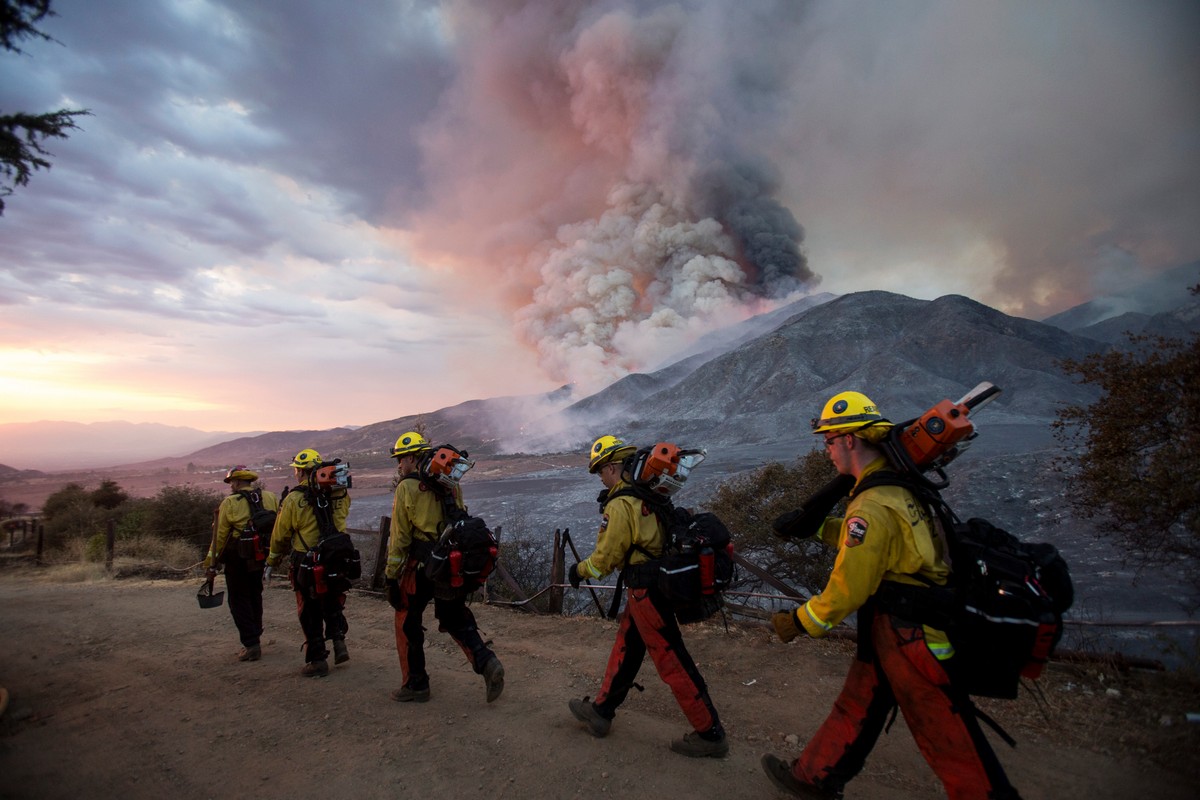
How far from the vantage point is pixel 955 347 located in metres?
62.4

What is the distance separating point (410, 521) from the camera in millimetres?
4426

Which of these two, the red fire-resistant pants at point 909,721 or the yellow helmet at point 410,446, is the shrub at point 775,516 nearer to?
the yellow helmet at point 410,446

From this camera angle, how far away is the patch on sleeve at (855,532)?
247 centimetres

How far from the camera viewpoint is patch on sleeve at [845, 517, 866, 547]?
2473 mm

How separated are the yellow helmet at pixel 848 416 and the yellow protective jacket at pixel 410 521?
2.78 metres

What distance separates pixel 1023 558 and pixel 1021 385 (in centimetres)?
5897

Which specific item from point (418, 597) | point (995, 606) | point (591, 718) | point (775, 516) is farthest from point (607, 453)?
point (775, 516)

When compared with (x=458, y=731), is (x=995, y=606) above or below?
above

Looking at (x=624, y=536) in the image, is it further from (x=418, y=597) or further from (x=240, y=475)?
(x=240, y=475)

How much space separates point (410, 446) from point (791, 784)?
3.56 metres

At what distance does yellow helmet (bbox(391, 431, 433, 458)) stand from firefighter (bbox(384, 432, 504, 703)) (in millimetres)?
131

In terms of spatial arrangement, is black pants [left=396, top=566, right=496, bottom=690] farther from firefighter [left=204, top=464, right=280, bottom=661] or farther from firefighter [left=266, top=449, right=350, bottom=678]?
firefighter [left=204, top=464, right=280, bottom=661]

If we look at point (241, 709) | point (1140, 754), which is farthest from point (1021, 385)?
point (241, 709)

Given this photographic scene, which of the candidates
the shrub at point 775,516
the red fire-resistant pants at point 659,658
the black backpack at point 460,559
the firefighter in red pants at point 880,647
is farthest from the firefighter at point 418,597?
the shrub at point 775,516
